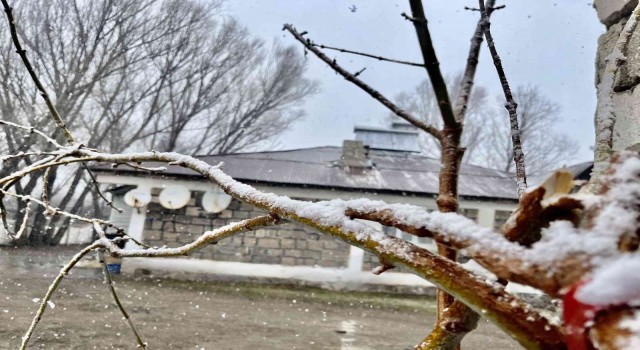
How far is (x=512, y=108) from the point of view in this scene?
0.99 metres

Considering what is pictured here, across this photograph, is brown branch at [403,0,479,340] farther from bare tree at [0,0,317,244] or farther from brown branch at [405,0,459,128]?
bare tree at [0,0,317,244]

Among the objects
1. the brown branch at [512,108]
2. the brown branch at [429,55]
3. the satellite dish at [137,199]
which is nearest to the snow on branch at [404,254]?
the brown branch at [429,55]

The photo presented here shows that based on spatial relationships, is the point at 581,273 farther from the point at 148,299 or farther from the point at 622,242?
the point at 148,299

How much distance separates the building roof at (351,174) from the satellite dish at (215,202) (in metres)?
0.62

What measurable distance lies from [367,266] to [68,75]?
1199 centimetres

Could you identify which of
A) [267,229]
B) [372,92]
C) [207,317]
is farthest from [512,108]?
[267,229]

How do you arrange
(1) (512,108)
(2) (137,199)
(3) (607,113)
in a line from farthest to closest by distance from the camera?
(2) (137,199) < (1) (512,108) < (3) (607,113)

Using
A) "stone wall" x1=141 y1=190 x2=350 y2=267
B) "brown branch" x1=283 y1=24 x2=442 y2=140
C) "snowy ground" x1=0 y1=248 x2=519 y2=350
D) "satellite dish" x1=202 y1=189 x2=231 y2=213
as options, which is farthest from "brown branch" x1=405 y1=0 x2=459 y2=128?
"satellite dish" x1=202 y1=189 x2=231 y2=213

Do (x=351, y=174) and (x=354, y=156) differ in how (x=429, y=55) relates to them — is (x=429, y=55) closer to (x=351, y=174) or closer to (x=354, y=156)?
(x=351, y=174)

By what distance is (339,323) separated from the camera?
5.18 meters

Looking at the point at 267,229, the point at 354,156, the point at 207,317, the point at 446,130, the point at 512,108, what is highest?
the point at 354,156

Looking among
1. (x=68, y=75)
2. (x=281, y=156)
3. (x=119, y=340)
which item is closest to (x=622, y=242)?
(x=119, y=340)

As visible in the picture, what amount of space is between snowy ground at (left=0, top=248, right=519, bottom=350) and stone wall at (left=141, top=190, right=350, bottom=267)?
929 millimetres

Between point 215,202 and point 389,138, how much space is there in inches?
284
